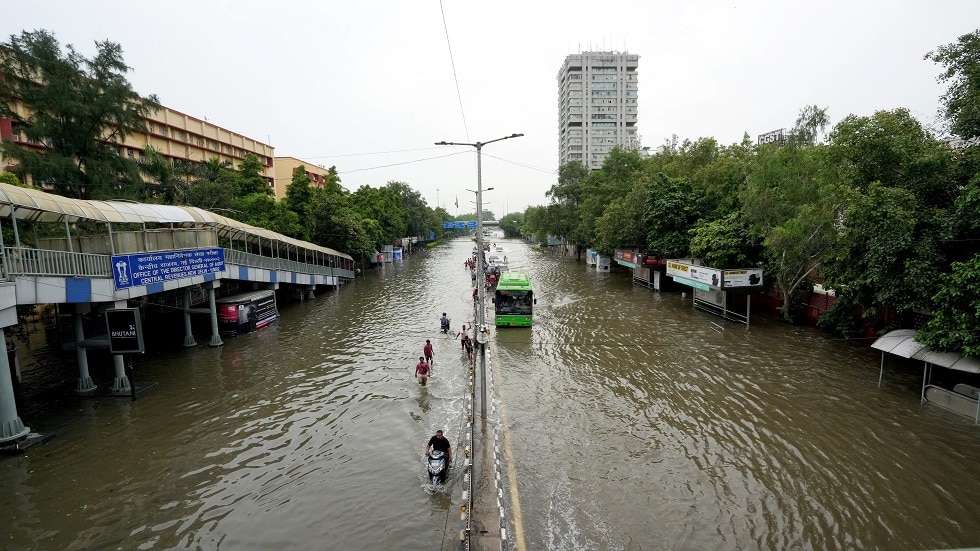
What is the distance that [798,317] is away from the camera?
26.0m

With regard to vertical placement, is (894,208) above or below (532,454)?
above

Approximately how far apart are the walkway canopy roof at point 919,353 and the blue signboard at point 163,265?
81.6ft

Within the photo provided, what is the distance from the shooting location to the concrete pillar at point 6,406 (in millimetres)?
11867

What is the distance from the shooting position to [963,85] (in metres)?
14.9

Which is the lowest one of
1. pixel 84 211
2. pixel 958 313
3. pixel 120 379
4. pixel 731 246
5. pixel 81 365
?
pixel 120 379

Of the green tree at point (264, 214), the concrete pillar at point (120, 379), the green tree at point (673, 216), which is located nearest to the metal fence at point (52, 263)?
the concrete pillar at point (120, 379)

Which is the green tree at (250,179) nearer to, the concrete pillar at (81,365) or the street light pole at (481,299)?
the concrete pillar at (81,365)

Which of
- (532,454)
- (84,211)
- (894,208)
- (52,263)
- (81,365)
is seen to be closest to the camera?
(532,454)

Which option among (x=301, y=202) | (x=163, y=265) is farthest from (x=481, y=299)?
(x=301, y=202)

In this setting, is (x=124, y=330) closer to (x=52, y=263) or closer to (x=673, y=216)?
(x=52, y=263)

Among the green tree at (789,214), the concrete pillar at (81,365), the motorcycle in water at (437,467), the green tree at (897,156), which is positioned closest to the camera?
the motorcycle in water at (437,467)

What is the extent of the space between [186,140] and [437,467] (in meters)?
64.3

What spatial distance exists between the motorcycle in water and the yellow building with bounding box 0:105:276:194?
1934 inches

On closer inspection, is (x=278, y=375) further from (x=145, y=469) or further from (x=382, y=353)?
(x=145, y=469)
